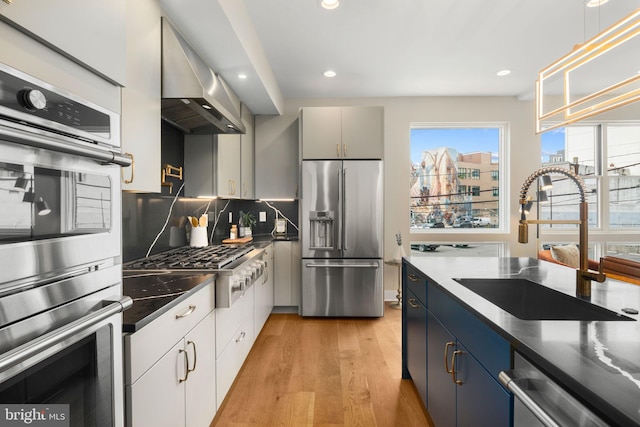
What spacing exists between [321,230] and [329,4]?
2160 mm

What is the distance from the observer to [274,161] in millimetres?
4125

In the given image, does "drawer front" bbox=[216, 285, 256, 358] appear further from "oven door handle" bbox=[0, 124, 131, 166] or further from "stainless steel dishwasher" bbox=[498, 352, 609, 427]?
"stainless steel dishwasher" bbox=[498, 352, 609, 427]

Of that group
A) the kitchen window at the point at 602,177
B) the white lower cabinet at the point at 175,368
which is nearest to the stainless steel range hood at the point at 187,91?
the white lower cabinet at the point at 175,368

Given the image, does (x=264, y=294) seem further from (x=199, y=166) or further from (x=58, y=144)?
(x=58, y=144)

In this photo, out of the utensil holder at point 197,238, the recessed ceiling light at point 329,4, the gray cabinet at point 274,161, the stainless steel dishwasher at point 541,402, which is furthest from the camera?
the gray cabinet at point 274,161

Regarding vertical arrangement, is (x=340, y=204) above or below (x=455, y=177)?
below

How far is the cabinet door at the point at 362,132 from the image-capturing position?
3.66 meters

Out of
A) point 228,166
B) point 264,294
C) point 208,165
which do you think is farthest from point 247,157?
point 264,294

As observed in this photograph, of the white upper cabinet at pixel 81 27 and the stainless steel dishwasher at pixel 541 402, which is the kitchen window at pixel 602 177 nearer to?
the stainless steel dishwasher at pixel 541 402

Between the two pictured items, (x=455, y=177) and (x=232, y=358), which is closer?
(x=232, y=358)

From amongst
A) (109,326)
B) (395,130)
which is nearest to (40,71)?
(109,326)

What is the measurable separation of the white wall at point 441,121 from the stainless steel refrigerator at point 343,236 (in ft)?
2.33

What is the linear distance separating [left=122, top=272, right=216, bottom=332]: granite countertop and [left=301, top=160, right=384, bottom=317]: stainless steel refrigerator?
1.92 meters

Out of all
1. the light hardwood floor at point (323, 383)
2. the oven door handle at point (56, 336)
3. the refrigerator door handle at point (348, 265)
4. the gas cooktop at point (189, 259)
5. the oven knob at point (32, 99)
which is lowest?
the light hardwood floor at point (323, 383)
